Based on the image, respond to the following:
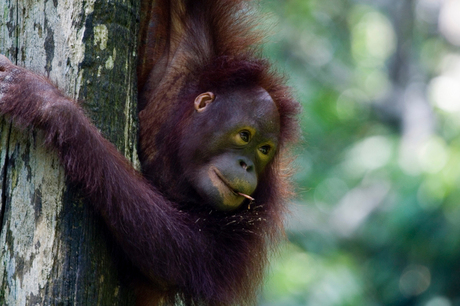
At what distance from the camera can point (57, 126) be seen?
2.12 m

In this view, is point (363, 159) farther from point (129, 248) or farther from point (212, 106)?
point (129, 248)

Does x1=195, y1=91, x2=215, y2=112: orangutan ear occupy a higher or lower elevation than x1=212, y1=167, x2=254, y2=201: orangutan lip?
higher

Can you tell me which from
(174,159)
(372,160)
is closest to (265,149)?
(174,159)

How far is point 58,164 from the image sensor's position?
2135 millimetres

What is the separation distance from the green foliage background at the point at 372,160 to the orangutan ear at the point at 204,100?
0.85 metres

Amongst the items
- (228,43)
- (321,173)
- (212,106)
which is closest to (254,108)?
(212,106)

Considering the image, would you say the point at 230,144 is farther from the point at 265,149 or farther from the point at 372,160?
the point at 372,160

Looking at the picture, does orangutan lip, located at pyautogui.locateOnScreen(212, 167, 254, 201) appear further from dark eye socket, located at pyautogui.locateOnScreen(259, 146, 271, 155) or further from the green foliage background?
the green foliage background

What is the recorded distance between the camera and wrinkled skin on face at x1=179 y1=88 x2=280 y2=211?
2.65 meters

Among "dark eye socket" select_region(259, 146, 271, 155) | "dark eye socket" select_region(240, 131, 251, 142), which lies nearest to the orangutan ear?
"dark eye socket" select_region(240, 131, 251, 142)

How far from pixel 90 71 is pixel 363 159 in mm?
6465

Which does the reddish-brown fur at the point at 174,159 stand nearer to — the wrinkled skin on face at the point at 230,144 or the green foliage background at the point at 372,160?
the wrinkled skin on face at the point at 230,144

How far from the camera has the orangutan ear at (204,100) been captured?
2812 millimetres

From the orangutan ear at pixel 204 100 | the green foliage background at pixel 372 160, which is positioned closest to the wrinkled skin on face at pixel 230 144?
the orangutan ear at pixel 204 100
